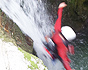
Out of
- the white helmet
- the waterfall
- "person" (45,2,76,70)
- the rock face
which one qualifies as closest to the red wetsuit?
"person" (45,2,76,70)

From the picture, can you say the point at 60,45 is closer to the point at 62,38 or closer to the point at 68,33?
the point at 62,38

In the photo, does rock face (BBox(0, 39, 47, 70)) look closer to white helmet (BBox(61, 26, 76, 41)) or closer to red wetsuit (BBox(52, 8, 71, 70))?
red wetsuit (BBox(52, 8, 71, 70))

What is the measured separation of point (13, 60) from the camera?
1.43 meters

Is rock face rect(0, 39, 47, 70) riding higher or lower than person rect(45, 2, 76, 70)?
higher

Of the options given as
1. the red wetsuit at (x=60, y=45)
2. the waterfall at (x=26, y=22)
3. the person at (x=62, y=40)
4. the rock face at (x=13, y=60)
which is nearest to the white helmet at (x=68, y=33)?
the person at (x=62, y=40)

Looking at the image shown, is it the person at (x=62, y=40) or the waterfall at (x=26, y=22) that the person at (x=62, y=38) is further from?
the waterfall at (x=26, y=22)

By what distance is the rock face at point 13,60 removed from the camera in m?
1.36

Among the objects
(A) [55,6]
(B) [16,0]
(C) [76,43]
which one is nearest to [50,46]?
(B) [16,0]

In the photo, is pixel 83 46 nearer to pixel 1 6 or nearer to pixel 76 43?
pixel 76 43

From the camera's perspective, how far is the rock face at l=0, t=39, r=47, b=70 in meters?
1.36

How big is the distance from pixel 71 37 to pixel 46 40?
68cm

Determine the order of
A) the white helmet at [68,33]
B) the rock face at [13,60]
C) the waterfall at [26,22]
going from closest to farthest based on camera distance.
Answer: the rock face at [13,60] < the waterfall at [26,22] < the white helmet at [68,33]

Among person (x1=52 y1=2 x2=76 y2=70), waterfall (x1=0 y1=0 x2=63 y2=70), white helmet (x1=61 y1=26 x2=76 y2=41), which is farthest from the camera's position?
white helmet (x1=61 y1=26 x2=76 y2=41)

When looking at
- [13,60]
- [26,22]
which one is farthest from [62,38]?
[13,60]
